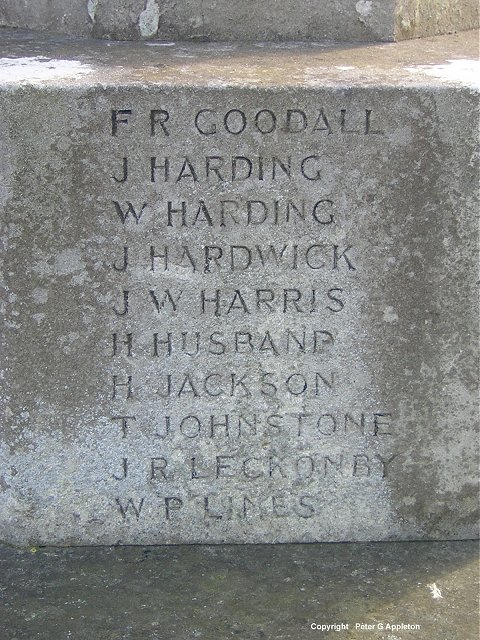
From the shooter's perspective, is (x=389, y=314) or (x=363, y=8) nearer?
(x=389, y=314)

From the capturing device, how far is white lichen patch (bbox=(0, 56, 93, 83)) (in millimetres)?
2834

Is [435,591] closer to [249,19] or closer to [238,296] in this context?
[238,296]

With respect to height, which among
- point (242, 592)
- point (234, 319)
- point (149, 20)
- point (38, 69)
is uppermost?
point (149, 20)

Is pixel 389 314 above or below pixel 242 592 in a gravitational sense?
above

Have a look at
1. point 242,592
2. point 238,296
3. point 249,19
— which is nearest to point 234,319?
point 238,296

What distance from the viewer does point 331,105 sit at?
2789 millimetres

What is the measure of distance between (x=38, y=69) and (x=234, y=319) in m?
0.91

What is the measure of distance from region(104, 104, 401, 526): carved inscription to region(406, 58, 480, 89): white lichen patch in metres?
0.25

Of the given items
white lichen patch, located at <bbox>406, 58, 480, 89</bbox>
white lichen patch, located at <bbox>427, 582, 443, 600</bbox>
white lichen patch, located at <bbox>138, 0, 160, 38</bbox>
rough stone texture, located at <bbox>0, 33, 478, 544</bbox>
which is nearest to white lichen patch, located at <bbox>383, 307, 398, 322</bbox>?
rough stone texture, located at <bbox>0, 33, 478, 544</bbox>

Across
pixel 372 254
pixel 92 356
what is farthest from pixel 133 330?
pixel 372 254

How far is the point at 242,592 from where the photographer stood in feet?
9.46

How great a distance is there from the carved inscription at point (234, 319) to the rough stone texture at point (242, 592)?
15 cm

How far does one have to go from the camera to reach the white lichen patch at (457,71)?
9.36ft

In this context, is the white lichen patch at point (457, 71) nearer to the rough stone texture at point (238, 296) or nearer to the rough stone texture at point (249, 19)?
the rough stone texture at point (238, 296)
